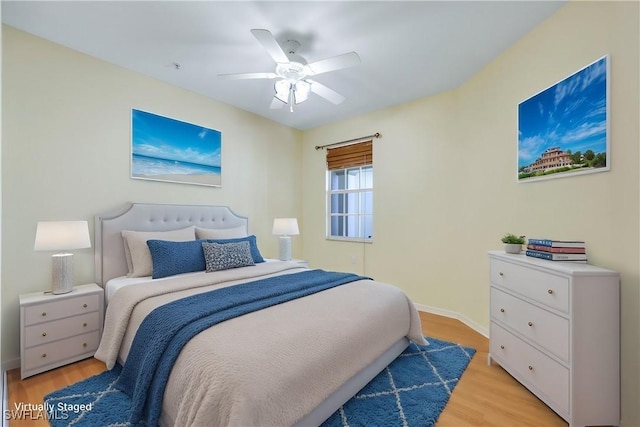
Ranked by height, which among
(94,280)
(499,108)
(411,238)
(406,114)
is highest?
(406,114)

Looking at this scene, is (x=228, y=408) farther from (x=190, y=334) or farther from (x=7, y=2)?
(x=7, y=2)

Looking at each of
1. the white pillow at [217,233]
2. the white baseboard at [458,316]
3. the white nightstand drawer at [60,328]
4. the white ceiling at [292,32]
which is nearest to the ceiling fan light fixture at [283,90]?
the white ceiling at [292,32]

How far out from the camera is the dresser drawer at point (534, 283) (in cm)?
165

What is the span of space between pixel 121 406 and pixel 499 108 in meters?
3.76

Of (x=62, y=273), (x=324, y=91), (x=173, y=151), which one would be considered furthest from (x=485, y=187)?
(x=62, y=273)

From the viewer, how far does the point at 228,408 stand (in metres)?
1.12

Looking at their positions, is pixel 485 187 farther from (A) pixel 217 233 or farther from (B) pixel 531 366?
(A) pixel 217 233

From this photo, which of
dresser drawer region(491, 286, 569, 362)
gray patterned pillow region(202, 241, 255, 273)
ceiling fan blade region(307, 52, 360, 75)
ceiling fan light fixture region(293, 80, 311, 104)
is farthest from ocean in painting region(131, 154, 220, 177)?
dresser drawer region(491, 286, 569, 362)

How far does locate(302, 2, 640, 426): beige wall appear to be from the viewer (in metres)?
1.61

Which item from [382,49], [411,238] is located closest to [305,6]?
[382,49]

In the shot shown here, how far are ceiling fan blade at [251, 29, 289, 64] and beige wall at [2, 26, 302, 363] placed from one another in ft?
5.85

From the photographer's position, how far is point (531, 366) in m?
1.87

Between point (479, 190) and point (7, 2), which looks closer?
point (7, 2)

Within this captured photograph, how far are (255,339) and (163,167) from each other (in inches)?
99.0
